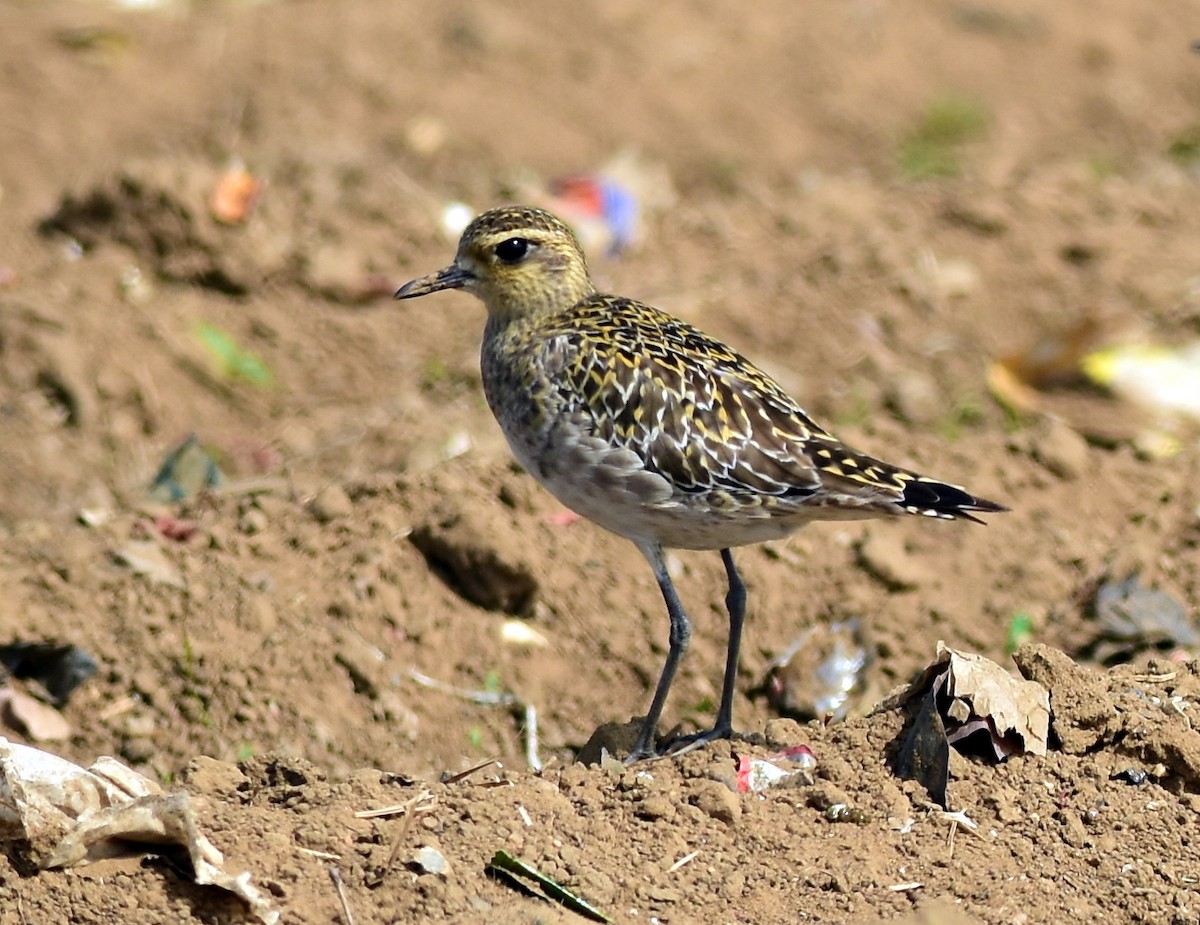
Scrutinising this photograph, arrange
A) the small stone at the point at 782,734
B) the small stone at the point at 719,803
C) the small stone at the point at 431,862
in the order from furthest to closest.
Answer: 1. the small stone at the point at 782,734
2. the small stone at the point at 719,803
3. the small stone at the point at 431,862

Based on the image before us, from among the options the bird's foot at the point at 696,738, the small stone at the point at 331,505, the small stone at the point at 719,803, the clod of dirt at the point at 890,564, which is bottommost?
the small stone at the point at 331,505

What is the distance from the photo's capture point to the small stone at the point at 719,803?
545 centimetres

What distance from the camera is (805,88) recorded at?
47.3 feet

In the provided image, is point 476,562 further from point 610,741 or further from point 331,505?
point 610,741

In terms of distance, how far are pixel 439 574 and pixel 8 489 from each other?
268 centimetres

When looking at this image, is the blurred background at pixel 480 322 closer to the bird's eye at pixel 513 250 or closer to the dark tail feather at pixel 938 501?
the bird's eye at pixel 513 250

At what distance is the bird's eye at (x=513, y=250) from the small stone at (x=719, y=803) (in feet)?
7.91

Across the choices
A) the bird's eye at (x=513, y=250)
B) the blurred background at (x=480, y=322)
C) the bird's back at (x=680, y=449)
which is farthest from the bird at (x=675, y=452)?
the blurred background at (x=480, y=322)

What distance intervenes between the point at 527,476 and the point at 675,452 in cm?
179

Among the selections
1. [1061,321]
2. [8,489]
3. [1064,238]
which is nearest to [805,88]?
[1064,238]

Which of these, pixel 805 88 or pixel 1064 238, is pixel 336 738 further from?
pixel 805 88

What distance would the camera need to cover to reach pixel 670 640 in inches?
265

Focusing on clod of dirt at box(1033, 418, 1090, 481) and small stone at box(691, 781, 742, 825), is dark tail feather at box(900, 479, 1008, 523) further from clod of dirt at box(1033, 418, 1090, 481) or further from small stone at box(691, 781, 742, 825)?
clod of dirt at box(1033, 418, 1090, 481)

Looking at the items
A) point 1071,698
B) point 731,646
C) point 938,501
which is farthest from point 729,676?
point 1071,698
